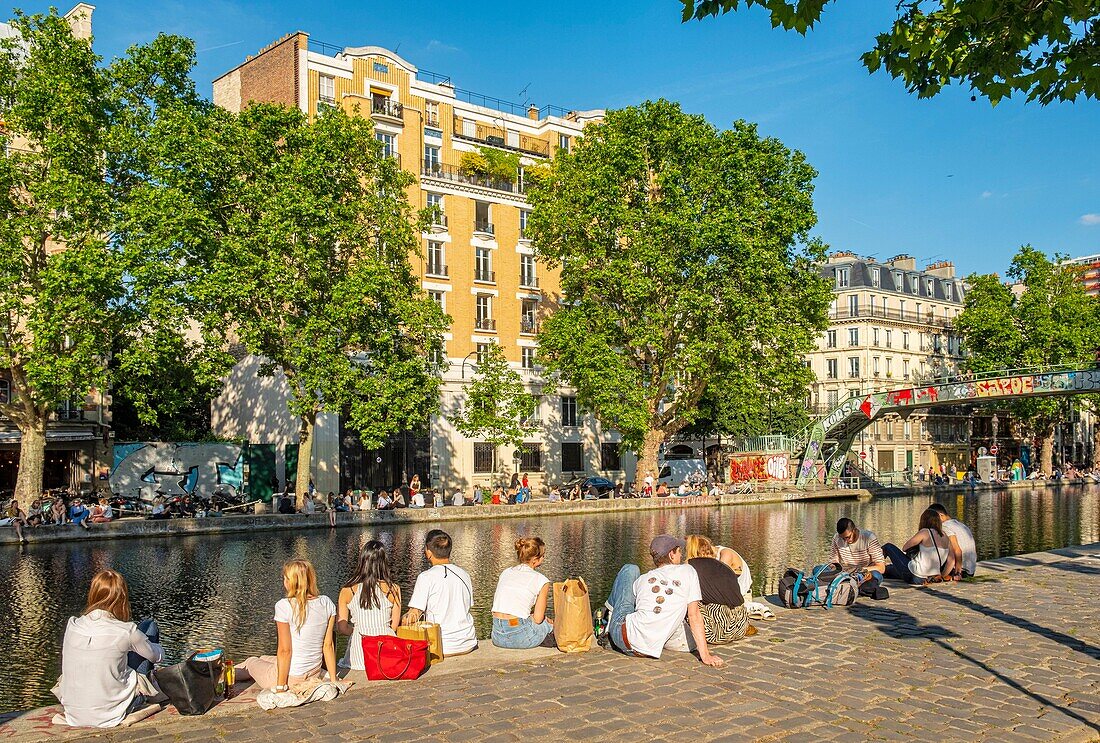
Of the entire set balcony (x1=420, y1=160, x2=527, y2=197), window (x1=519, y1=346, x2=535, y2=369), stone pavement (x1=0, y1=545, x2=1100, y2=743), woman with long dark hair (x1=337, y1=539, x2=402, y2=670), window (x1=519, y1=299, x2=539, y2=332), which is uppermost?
balcony (x1=420, y1=160, x2=527, y2=197)

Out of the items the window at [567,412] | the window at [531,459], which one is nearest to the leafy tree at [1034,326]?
the window at [567,412]

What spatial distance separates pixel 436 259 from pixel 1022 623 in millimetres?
40156

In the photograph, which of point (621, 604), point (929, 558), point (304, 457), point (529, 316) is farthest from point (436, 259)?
point (621, 604)

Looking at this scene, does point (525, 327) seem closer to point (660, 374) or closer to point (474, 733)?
point (660, 374)

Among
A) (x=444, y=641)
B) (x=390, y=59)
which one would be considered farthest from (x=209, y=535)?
(x=390, y=59)

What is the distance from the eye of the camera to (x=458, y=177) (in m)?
50.5

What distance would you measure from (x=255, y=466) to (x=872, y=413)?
1221 inches

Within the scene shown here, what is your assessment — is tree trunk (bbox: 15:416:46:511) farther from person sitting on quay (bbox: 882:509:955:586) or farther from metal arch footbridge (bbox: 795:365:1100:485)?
metal arch footbridge (bbox: 795:365:1100:485)

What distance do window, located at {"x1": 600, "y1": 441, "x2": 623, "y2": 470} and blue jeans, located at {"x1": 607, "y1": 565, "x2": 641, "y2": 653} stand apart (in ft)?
145

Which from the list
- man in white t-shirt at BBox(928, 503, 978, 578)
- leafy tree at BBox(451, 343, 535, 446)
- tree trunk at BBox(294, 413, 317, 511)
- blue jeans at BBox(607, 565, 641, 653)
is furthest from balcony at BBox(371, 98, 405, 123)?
blue jeans at BBox(607, 565, 641, 653)

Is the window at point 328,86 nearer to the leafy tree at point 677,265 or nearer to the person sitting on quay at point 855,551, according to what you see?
the leafy tree at point 677,265

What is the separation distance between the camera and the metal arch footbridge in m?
47.2

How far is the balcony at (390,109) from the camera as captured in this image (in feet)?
156

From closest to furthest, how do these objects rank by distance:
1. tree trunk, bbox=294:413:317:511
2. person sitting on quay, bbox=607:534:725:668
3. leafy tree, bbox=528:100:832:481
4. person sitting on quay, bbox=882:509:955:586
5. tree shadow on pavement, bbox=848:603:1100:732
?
1. tree shadow on pavement, bbox=848:603:1100:732
2. person sitting on quay, bbox=607:534:725:668
3. person sitting on quay, bbox=882:509:955:586
4. tree trunk, bbox=294:413:317:511
5. leafy tree, bbox=528:100:832:481
